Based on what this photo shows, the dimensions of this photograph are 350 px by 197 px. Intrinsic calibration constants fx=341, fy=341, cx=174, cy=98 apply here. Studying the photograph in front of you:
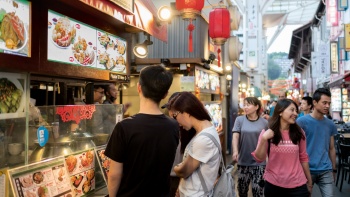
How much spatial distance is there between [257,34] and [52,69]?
31.7 metres

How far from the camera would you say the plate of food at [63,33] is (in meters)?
3.62

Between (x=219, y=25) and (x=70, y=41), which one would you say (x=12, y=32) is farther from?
(x=219, y=25)

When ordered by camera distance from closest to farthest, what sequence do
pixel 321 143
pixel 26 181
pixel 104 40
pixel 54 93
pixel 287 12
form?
pixel 26 181
pixel 54 93
pixel 104 40
pixel 321 143
pixel 287 12

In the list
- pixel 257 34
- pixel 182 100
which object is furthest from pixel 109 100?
pixel 257 34

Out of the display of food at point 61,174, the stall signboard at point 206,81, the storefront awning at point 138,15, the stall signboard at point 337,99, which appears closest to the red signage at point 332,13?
the stall signboard at point 337,99

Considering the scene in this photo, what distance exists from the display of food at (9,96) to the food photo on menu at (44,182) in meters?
0.61

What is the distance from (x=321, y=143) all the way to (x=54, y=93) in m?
3.76

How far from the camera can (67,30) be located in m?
3.80

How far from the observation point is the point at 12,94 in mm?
3205

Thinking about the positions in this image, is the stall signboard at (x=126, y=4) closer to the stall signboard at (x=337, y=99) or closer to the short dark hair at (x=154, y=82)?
the short dark hair at (x=154, y=82)

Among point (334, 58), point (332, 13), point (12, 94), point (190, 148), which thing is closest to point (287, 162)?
point (190, 148)

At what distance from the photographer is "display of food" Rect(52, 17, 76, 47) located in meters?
3.62

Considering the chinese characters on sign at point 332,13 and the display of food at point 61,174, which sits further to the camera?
the chinese characters on sign at point 332,13

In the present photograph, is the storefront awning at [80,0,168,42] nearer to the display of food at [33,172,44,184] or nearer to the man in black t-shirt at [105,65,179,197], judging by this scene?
the man in black t-shirt at [105,65,179,197]
